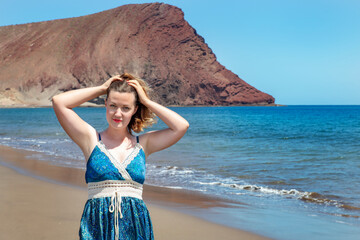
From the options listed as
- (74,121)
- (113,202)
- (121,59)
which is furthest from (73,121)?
(121,59)

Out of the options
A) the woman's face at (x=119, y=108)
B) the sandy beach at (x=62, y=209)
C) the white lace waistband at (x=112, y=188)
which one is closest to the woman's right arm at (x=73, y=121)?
the woman's face at (x=119, y=108)

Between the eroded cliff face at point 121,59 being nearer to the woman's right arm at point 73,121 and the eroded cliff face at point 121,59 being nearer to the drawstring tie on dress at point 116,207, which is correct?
the woman's right arm at point 73,121

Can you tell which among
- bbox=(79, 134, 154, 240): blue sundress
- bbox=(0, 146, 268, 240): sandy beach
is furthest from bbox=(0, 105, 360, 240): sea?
bbox=(79, 134, 154, 240): blue sundress

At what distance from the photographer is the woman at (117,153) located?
2125 mm

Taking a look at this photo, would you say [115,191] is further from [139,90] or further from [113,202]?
[139,90]

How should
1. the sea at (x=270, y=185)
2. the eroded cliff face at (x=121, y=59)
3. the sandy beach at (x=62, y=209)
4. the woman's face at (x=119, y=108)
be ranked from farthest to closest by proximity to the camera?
the eroded cliff face at (x=121, y=59) < the sea at (x=270, y=185) < the sandy beach at (x=62, y=209) < the woman's face at (x=119, y=108)

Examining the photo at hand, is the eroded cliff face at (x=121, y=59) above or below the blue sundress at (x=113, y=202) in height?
above

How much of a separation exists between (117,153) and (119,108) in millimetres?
236

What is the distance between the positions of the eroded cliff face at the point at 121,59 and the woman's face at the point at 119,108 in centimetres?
10126

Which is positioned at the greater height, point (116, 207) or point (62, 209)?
point (116, 207)

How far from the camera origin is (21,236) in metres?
4.82

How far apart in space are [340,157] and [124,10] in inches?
4359

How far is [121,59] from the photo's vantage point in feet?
350

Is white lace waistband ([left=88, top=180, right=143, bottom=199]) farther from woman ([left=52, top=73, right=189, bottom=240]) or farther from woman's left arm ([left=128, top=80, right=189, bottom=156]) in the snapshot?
woman's left arm ([left=128, top=80, right=189, bottom=156])
